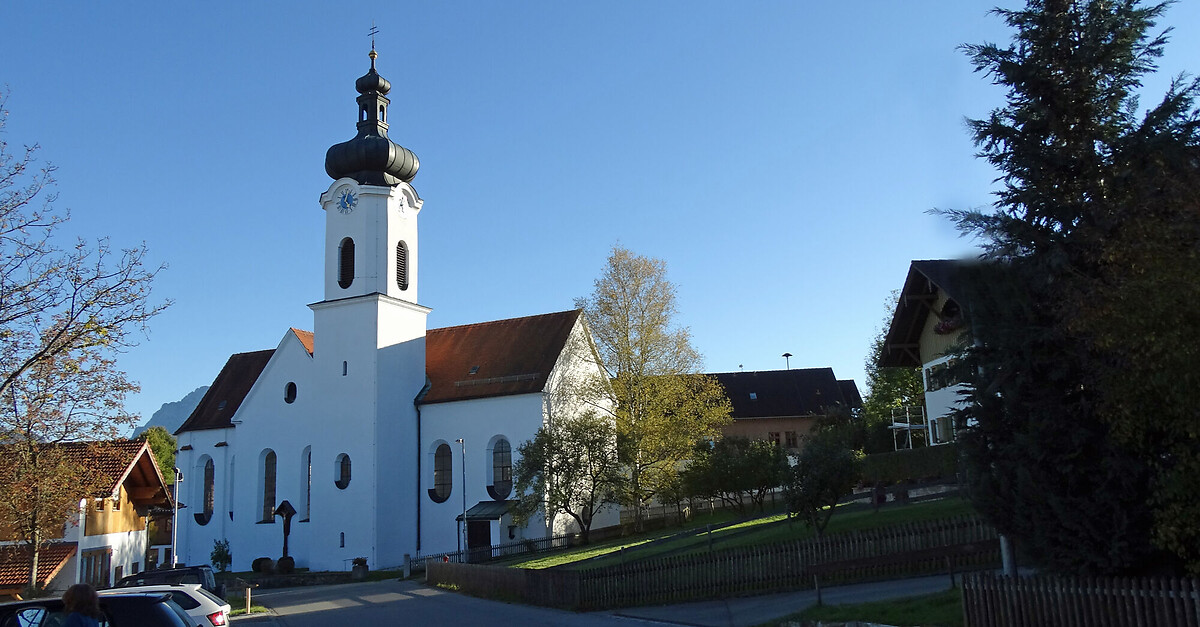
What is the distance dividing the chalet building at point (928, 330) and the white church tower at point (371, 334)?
2313cm

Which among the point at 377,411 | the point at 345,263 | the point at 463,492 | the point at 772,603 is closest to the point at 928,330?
the point at 772,603

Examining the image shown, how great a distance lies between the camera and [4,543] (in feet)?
75.1

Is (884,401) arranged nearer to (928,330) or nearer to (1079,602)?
(928,330)

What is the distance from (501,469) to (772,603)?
26320 millimetres

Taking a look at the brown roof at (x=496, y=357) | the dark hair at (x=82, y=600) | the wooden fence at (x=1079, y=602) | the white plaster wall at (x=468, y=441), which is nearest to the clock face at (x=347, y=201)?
the brown roof at (x=496, y=357)

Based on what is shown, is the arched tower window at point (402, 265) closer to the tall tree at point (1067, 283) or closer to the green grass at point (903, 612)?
the green grass at point (903, 612)

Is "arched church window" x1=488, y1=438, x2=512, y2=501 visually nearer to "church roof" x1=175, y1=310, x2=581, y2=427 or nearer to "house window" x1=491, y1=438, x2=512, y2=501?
"house window" x1=491, y1=438, x2=512, y2=501

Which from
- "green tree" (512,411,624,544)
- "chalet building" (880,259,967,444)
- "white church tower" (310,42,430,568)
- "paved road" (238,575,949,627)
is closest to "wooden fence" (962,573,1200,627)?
"paved road" (238,575,949,627)

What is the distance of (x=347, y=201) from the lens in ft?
146

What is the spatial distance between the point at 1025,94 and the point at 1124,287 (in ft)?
12.9

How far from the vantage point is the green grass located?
1182cm

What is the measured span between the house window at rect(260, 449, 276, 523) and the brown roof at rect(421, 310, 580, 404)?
9.59 metres


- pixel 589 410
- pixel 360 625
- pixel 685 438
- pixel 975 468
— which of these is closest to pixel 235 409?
pixel 589 410

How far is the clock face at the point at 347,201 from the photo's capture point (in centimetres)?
4425
